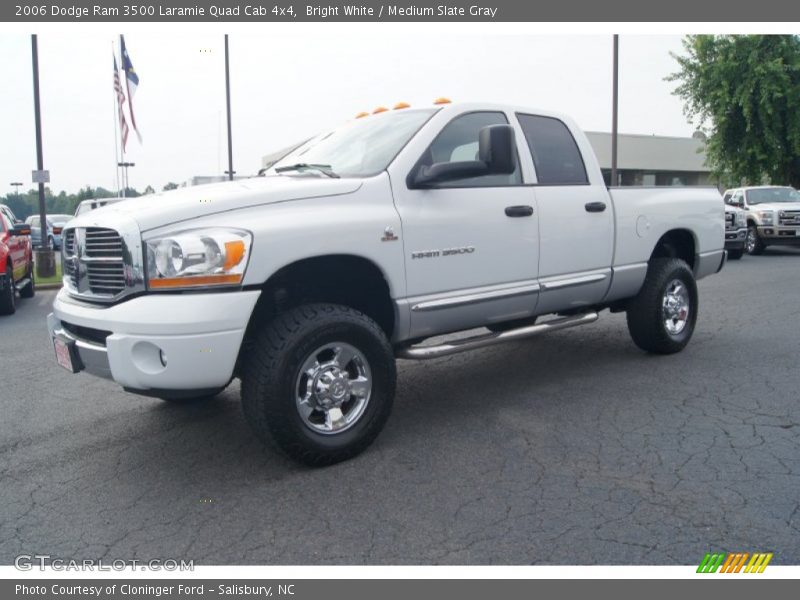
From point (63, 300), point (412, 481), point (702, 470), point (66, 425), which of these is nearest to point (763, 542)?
point (702, 470)

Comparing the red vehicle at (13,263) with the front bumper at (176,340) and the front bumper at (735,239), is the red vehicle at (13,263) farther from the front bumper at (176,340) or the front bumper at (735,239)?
the front bumper at (735,239)

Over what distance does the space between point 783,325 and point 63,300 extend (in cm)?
692

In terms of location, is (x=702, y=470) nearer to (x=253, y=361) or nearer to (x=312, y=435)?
(x=312, y=435)

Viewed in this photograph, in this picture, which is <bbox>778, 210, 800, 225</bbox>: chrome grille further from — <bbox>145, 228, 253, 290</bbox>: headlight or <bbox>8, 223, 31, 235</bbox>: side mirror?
<bbox>145, 228, 253, 290</bbox>: headlight

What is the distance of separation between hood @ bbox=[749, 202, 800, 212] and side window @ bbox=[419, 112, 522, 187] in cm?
1495

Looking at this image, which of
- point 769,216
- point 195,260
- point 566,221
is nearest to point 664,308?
point 566,221

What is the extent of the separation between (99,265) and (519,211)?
258 cm

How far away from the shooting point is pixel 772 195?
59.8 feet

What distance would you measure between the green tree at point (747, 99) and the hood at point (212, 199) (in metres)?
24.3

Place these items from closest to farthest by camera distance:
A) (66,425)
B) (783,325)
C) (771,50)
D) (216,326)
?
(216,326) → (66,425) → (783,325) → (771,50)

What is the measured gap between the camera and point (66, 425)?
15.2 feet

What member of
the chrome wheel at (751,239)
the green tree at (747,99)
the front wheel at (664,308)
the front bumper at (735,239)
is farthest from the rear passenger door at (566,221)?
the green tree at (747,99)

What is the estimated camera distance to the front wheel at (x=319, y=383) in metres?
3.54

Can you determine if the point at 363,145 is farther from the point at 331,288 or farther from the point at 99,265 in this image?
the point at 99,265
